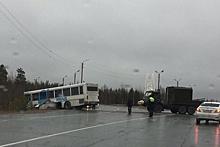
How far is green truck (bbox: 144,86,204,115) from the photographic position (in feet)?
123

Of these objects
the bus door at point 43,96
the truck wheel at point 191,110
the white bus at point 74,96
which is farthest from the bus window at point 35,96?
the truck wheel at point 191,110

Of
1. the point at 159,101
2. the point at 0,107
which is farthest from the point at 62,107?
the point at 159,101

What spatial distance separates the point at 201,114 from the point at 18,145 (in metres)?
14.2

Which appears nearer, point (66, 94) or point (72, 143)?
point (72, 143)

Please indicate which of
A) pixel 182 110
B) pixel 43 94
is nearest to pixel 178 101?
pixel 182 110

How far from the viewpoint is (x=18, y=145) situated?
1059 cm

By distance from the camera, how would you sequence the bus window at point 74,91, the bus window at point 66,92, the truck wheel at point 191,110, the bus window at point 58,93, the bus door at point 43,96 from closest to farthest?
the truck wheel at point 191,110 → the bus window at point 74,91 → the bus window at point 66,92 → the bus window at point 58,93 → the bus door at point 43,96

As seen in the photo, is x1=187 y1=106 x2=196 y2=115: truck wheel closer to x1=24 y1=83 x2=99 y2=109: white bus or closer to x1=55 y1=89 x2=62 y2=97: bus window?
x1=24 y1=83 x2=99 y2=109: white bus

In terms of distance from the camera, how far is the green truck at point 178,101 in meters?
37.4

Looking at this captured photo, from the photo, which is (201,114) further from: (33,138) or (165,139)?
(33,138)

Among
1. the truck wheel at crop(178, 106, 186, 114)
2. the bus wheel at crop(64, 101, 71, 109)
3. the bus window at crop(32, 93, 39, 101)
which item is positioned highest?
the bus window at crop(32, 93, 39, 101)

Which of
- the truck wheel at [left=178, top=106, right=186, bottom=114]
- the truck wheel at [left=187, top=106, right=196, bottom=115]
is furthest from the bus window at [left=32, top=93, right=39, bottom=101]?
the truck wheel at [left=187, top=106, right=196, bottom=115]

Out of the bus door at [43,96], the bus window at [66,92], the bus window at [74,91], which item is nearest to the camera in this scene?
the bus window at [74,91]

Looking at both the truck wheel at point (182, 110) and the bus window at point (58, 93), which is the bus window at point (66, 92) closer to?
the bus window at point (58, 93)
